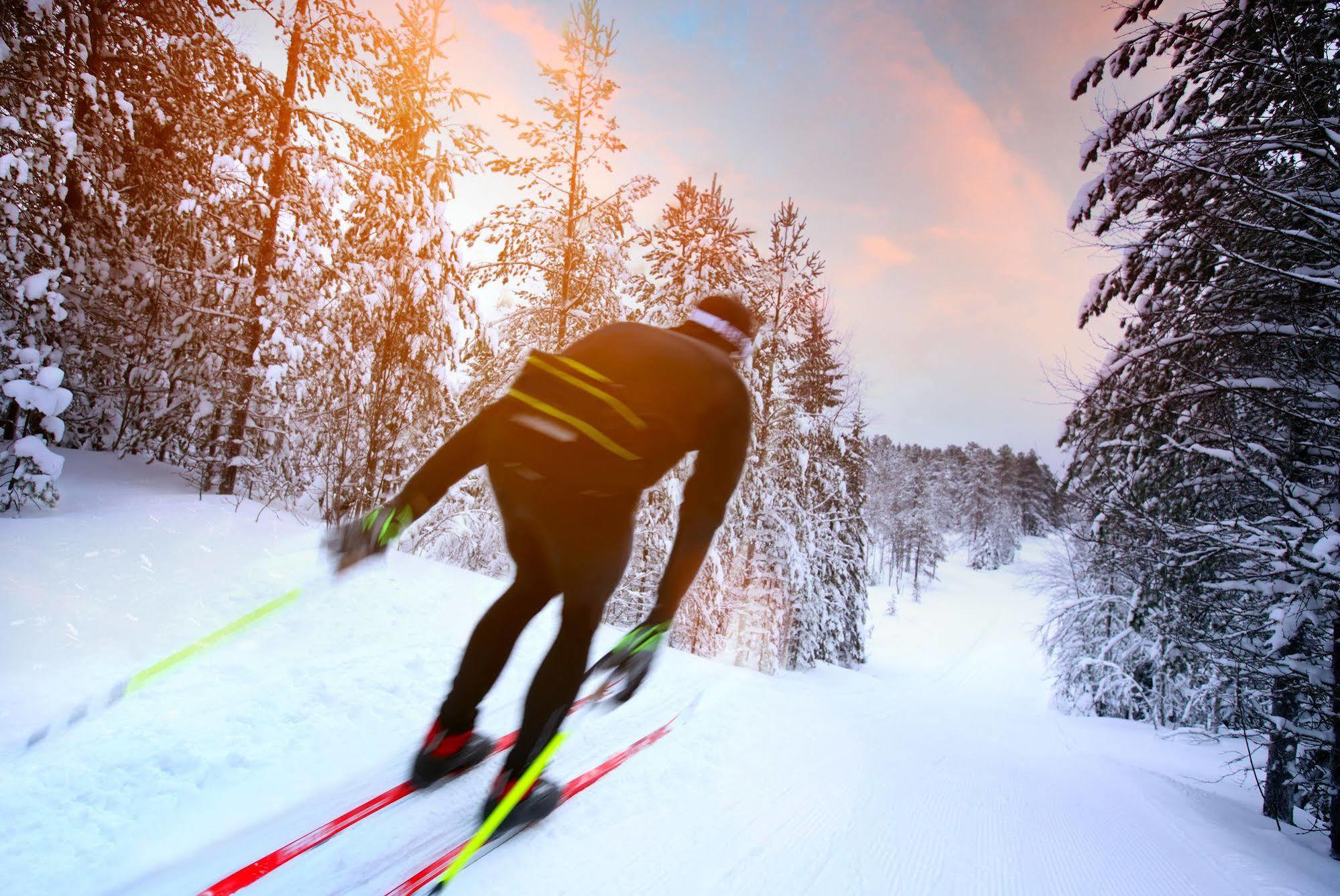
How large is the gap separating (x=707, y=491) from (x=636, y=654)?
667 millimetres

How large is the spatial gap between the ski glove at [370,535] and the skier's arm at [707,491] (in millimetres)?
1005

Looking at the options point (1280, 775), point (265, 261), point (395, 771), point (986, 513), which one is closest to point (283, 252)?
point (265, 261)

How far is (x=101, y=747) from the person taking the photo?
2014mm

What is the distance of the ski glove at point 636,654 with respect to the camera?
2008 millimetres

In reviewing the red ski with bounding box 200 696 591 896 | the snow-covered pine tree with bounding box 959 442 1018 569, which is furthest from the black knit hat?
the snow-covered pine tree with bounding box 959 442 1018 569

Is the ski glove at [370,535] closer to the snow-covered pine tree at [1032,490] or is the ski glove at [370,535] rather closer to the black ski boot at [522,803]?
the black ski boot at [522,803]

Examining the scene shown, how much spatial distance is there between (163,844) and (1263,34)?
9558 mm

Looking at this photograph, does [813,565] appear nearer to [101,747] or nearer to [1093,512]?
[1093,512]

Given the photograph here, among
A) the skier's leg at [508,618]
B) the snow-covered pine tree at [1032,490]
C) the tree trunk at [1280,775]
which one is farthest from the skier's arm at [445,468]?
the snow-covered pine tree at [1032,490]

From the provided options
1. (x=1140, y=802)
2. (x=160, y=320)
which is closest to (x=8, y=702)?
(x=160, y=320)

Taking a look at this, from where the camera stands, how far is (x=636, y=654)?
204 centimetres

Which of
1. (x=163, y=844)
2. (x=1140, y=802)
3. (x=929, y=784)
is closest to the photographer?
(x=163, y=844)

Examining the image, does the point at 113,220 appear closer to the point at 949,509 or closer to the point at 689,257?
the point at 689,257

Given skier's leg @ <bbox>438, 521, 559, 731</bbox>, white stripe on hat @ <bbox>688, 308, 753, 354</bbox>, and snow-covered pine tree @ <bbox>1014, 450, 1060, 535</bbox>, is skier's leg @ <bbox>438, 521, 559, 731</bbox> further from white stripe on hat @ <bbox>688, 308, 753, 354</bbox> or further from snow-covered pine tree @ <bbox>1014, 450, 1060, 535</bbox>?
snow-covered pine tree @ <bbox>1014, 450, 1060, 535</bbox>
